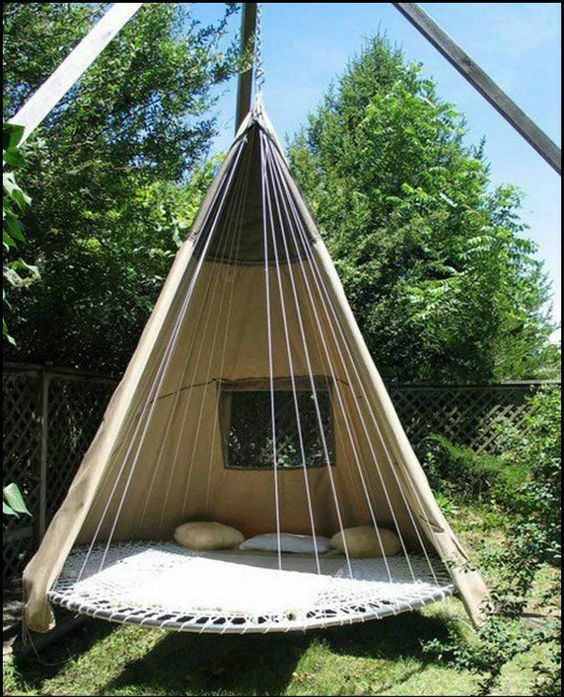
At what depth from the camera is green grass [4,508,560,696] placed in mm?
2297

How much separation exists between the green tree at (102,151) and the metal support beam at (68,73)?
52cm

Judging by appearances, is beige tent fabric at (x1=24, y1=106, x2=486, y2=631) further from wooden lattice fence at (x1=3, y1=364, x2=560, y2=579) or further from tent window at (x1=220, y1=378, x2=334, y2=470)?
wooden lattice fence at (x1=3, y1=364, x2=560, y2=579)

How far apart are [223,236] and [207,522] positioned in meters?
1.67

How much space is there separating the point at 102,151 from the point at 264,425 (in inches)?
74.2

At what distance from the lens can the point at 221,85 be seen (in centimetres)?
360

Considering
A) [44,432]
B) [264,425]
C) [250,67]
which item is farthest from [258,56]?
[44,432]

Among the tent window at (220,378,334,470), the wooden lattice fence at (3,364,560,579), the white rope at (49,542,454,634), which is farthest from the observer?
the tent window at (220,378,334,470)

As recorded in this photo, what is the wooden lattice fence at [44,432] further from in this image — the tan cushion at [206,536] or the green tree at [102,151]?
the tan cushion at [206,536]

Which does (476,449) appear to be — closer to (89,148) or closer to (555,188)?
(555,188)

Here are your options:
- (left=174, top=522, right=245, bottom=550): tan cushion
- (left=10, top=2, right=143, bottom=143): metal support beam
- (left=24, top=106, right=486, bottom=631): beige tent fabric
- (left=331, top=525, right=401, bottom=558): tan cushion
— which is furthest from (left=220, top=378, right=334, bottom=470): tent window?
(left=10, top=2, right=143, bottom=143): metal support beam

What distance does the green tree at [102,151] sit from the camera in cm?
313

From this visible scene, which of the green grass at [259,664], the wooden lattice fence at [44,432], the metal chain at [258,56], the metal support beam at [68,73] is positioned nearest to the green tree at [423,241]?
the wooden lattice fence at [44,432]

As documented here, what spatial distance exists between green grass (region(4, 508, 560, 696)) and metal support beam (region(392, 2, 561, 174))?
1349mm

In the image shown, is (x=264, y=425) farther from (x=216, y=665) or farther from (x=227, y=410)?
(x=216, y=665)
